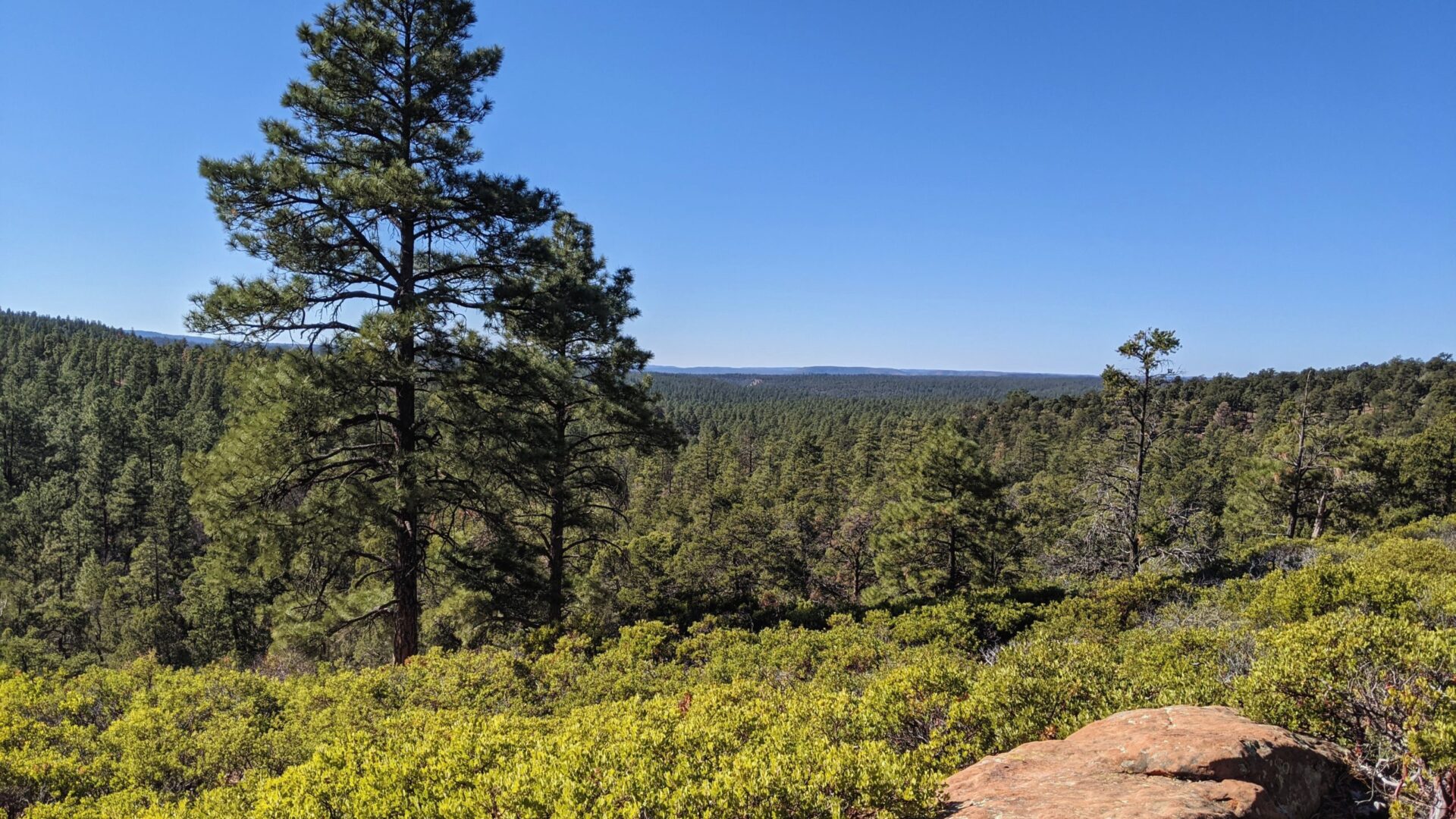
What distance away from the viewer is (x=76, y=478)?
155 ft

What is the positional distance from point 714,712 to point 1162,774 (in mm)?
3240

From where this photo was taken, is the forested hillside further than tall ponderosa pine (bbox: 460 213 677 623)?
Yes

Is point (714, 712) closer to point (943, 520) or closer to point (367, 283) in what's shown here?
point (367, 283)

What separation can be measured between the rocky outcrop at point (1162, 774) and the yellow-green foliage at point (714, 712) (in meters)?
0.36

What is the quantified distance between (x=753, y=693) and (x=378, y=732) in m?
3.50

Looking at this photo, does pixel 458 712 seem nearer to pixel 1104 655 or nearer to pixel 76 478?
pixel 1104 655

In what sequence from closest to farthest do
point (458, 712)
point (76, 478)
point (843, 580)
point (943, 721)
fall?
point (943, 721) < point (458, 712) < point (843, 580) < point (76, 478)

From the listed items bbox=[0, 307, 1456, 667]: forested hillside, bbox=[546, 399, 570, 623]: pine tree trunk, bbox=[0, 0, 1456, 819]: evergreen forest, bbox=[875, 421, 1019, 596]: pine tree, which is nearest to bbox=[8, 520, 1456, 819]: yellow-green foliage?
bbox=[0, 0, 1456, 819]: evergreen forest

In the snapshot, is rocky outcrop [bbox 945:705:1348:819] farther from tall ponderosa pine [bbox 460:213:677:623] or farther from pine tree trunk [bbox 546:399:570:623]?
pine tree trunk [bbox 546:399:570:623]

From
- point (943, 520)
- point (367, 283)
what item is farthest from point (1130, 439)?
point (367, 283)

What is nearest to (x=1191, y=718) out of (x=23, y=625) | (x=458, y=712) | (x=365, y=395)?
(x=458, y=712)

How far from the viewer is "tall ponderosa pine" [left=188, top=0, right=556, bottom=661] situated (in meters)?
8.20

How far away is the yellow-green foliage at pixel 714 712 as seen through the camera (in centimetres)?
366

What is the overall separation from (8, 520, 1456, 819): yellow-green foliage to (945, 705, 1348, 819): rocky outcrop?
36 centimetres
